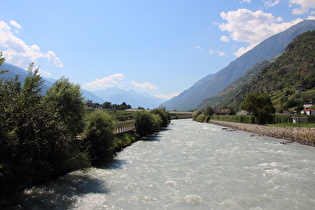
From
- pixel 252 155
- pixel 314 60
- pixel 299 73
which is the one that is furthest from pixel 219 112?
pixel 252 155

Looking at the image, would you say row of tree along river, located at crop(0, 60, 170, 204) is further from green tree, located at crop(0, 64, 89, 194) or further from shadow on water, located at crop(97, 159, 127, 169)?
shadow on water, located at crop(97, 159, 127, 169)

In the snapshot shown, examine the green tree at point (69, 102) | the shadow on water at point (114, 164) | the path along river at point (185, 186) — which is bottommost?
the shadow on water at point (114, 164)

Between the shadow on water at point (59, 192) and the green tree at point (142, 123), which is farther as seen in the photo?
the green tree at point (142, 123)

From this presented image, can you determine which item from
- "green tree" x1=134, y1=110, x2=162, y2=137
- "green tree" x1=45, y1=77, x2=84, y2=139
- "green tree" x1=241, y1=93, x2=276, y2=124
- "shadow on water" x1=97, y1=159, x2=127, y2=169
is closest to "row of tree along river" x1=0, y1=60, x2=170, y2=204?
"green tree" x1=45, y1=77, x2=84, y2=139

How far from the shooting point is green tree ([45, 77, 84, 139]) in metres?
21.6

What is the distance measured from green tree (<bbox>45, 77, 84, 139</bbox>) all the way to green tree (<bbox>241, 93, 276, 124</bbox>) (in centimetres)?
6599

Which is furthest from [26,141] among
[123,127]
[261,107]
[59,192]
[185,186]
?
[261,107]

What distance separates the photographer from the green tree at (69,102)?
21609 millimetres

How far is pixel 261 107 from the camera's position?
266 feet

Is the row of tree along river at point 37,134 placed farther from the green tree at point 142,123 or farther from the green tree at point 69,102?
the green tree at point 142,123

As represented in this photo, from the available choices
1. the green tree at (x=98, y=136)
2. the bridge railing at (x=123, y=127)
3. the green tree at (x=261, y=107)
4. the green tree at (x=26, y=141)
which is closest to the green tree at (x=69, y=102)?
the green tree at (x=98, y=136)

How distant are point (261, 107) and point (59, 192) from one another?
77813 mm

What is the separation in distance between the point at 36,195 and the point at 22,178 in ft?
11.1

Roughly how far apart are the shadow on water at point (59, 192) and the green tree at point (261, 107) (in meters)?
68.5
